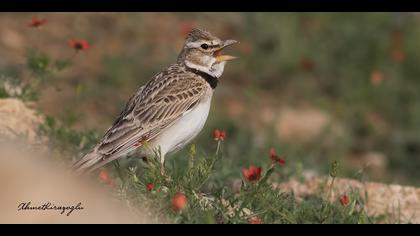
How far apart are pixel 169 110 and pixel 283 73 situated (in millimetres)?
8011

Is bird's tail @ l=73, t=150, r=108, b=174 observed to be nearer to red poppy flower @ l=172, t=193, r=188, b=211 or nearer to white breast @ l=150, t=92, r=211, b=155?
white breast @ l=150, t=92, r=211, b=155

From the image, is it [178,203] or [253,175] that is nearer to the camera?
[178,203]

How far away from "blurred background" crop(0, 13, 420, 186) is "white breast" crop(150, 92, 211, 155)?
429 cm

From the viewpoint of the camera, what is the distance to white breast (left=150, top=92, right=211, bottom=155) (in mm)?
8453

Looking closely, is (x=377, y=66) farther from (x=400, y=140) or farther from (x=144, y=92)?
(x=144, y=92)

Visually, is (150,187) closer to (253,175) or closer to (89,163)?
(253,175)

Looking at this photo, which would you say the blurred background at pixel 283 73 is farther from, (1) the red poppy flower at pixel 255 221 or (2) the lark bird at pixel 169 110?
(1) the red poppy flower at pixel 255 221

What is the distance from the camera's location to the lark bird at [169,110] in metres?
8.26

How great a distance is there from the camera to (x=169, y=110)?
8633mm

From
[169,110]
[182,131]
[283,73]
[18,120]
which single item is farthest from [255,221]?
[283,73]

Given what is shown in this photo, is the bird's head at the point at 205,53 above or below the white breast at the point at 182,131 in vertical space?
above

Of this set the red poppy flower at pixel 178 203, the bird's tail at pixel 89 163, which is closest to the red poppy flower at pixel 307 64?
the bird's tail at pixel 89 163

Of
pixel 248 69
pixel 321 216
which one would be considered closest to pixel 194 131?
pixel 321 216

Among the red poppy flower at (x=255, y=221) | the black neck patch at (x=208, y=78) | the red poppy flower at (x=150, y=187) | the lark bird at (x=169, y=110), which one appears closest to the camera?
the red poppy flower at (x=255, y=221)
